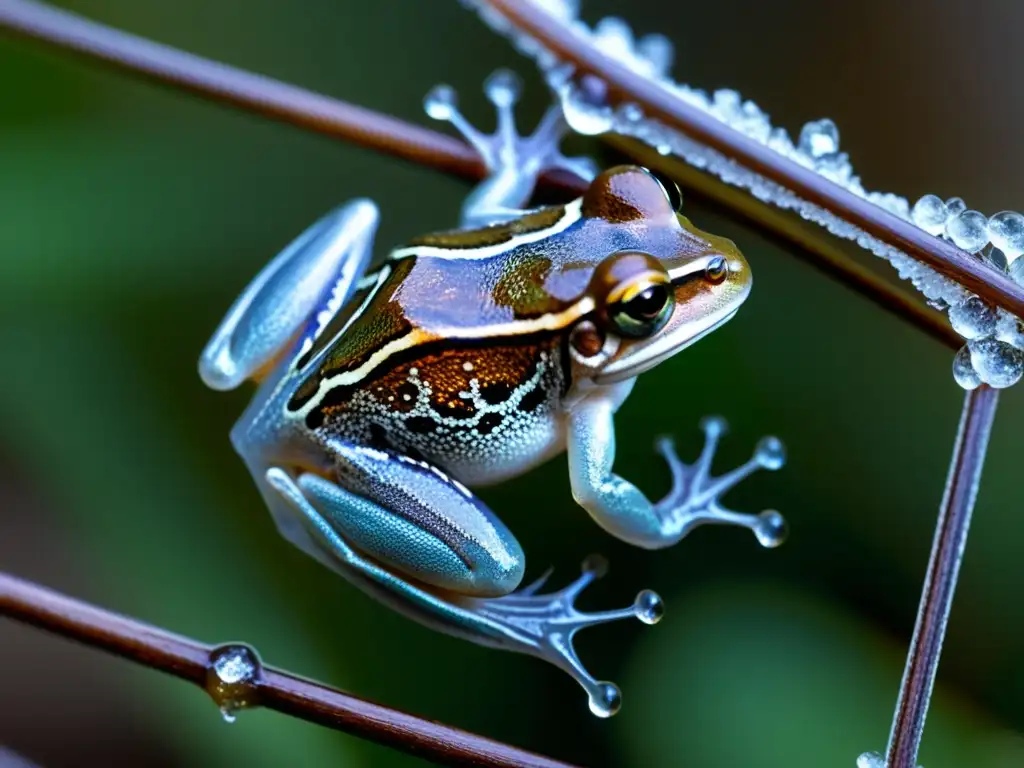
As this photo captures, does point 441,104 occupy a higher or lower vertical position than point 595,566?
higher

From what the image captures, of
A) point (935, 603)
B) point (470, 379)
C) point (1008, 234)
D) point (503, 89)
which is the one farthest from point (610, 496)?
point (503, 89)

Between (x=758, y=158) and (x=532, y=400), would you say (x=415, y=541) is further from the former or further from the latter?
(x=758, y=158)

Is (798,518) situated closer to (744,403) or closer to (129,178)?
(744,403)

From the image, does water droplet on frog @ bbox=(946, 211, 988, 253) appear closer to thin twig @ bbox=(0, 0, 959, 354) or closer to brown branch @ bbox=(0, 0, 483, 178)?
thin twig @ bbox=(0, 0, 959, 354)

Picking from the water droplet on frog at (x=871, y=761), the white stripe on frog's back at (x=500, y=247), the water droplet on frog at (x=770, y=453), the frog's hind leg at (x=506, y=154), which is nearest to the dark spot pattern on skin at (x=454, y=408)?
the white stripe on frog's back at (x=500, y=247)

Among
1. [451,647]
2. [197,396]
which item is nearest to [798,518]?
[451,647]

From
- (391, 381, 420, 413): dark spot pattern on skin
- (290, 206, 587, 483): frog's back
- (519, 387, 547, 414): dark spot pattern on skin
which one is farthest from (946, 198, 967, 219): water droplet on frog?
(391, 381, 420, 413): dark spot pattern on skin

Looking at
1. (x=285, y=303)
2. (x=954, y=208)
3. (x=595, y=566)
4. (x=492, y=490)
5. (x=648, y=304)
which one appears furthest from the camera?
(x=492, y=490)
